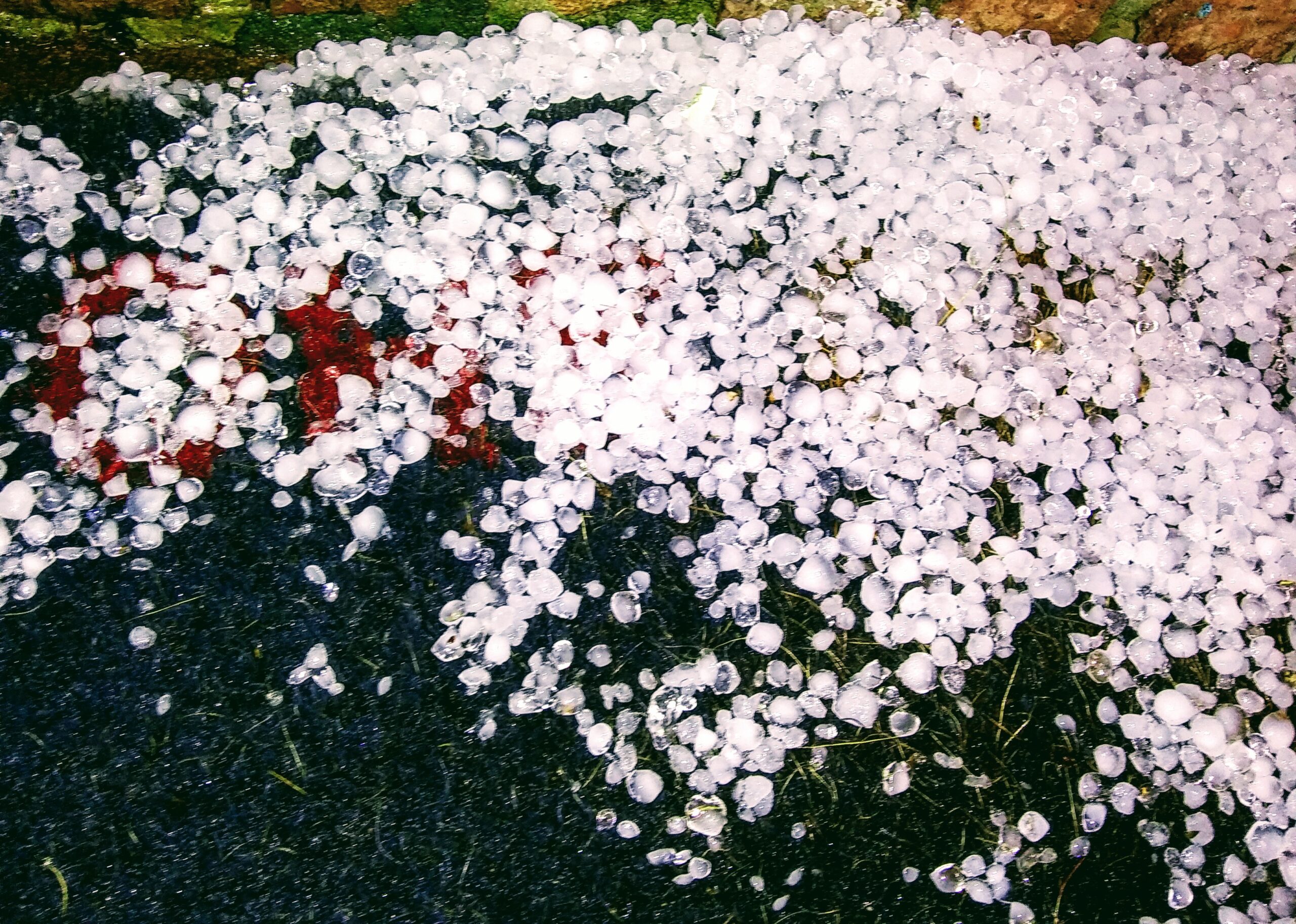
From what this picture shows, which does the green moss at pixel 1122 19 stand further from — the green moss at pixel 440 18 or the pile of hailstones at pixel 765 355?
the green moss at pixel 440 18

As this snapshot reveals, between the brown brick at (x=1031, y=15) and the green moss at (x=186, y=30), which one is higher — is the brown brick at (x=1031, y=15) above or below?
above

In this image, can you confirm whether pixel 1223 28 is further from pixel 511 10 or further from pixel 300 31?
pixel 300 31

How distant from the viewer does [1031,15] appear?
4.26ft

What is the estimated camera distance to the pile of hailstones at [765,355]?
43.5 inches

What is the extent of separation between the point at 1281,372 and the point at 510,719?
1314 mm

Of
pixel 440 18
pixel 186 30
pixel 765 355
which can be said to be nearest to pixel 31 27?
pixel 186 30

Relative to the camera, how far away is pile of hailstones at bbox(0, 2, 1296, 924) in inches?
43.5

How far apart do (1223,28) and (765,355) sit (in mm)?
980

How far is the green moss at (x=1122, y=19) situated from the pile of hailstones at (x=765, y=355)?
124 mm

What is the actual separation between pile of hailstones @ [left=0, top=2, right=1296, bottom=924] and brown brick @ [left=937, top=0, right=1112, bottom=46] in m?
0.08

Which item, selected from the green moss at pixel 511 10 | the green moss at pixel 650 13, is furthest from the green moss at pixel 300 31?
the green moss at pixel 650 13

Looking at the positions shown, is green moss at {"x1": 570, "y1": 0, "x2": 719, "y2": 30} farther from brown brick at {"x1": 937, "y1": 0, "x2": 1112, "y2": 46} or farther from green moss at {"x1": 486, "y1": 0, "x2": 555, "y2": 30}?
brown brick at {"x1": 937, "y1": 0, "x2": 1112, "y2": 46}

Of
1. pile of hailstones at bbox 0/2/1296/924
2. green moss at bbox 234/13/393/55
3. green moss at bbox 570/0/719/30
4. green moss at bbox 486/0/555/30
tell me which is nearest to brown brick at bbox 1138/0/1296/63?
pile of hailstones at bbox 0/2/1296/924

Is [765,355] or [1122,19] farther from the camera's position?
[1122,19]
